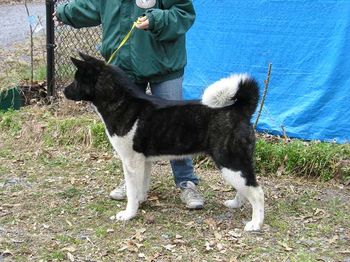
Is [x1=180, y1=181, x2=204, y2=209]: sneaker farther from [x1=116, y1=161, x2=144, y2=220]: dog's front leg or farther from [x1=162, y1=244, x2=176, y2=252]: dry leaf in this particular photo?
[x1=162, y1=244, x2=176, y2=252]: dry leaf

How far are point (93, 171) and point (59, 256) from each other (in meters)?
1.65

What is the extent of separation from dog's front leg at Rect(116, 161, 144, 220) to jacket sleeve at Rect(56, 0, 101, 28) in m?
1.15

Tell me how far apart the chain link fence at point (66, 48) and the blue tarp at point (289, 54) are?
1.66m

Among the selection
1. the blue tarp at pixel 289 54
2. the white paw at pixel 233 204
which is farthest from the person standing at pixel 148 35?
the blue tarp at pixel 289 54

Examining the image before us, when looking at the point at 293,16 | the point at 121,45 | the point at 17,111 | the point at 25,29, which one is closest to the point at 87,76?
the point at 121,45

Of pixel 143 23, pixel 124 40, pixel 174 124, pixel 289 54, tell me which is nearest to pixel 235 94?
pixel 174 124

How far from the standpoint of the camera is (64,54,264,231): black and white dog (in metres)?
3.61

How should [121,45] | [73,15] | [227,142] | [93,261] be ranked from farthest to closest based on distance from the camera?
[73,15], [121,45], [227,142], [93,261]

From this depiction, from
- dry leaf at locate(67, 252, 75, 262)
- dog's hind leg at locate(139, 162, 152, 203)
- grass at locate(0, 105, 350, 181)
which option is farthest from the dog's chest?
grass at locate(0, 105, 350, 181)

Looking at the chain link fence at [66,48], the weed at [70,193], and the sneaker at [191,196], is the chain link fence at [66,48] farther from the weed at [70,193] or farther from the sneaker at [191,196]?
the sneaker at [191,196]

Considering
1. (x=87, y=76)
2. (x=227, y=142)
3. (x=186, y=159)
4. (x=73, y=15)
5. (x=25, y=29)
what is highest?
(x=73, y=15)

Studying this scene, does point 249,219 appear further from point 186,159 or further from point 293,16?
point 293,16

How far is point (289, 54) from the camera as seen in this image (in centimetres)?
536

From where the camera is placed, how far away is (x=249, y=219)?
3945mm
